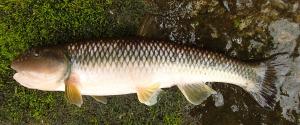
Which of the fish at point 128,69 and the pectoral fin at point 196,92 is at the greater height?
the fish at point 128,69

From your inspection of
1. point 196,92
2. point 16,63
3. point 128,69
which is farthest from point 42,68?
point 196,92

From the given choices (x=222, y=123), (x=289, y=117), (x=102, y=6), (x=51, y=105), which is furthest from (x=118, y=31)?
(x=289, y=117)

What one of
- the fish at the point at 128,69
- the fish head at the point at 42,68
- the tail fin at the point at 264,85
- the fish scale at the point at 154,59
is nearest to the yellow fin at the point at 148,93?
the fish at the point at 128,69

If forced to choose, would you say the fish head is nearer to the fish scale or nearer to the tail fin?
the fish scale

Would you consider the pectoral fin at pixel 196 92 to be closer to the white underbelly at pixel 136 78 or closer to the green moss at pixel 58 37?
the white underbelly at pixel 136 78

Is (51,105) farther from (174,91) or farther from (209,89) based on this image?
(209,89)

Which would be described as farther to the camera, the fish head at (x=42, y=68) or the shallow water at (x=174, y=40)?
the shallow water at (x=174, y=40)

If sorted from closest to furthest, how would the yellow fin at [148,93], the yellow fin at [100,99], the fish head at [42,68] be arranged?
1. the fish head at [42,68]
2. the yellow fin at [148,93]
3. the yellow fin at [100,99]

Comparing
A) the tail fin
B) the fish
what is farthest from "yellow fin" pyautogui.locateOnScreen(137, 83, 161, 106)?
the tail fin
